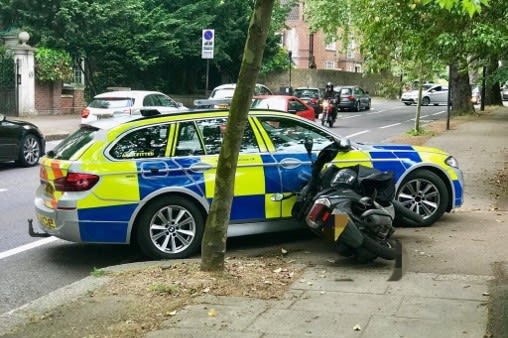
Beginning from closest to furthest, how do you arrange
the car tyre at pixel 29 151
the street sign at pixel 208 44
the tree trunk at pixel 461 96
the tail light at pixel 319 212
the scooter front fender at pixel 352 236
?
the scooter front fender at pixel 352 236, the tail light at pixel 319 212, the car tyre at pixel 29 151, the street sign at pixel 208 44, the tree trunk at pixel 461 96

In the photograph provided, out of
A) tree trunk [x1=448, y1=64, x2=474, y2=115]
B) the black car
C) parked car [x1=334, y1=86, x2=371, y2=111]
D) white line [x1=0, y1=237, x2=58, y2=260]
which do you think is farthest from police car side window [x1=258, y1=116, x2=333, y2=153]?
parked car [x1=334, y1=86, x2=371, y2=111]

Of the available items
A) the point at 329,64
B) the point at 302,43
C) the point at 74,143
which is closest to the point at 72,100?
the point at 74,143

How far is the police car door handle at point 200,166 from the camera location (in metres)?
7.19

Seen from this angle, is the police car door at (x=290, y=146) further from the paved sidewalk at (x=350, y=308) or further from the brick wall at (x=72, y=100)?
the brick wall at (x=72, y=100)

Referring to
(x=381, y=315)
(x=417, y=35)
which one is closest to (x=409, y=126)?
(x=417, y=35)

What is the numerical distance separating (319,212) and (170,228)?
5.21 feet

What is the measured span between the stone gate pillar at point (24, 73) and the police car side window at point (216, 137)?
2119cm

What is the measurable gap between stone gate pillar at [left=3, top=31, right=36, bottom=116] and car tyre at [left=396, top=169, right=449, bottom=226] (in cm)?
2171

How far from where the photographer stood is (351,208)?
21.5ft

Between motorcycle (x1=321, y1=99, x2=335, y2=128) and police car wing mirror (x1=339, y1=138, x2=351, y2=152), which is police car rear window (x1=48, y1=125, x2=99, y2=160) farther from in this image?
motorcycle (x1=321, y1=99, x2=335, y2=128)

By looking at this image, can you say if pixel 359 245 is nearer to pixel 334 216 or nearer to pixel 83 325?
pixel 334 216

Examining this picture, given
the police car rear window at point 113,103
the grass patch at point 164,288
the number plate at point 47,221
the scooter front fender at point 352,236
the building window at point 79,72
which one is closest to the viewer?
the grass patch at point 164,288

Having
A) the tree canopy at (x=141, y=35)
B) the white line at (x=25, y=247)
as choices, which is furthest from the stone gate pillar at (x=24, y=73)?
the white line at (x=25, y=247)

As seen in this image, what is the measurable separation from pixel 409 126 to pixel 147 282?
23.7m
